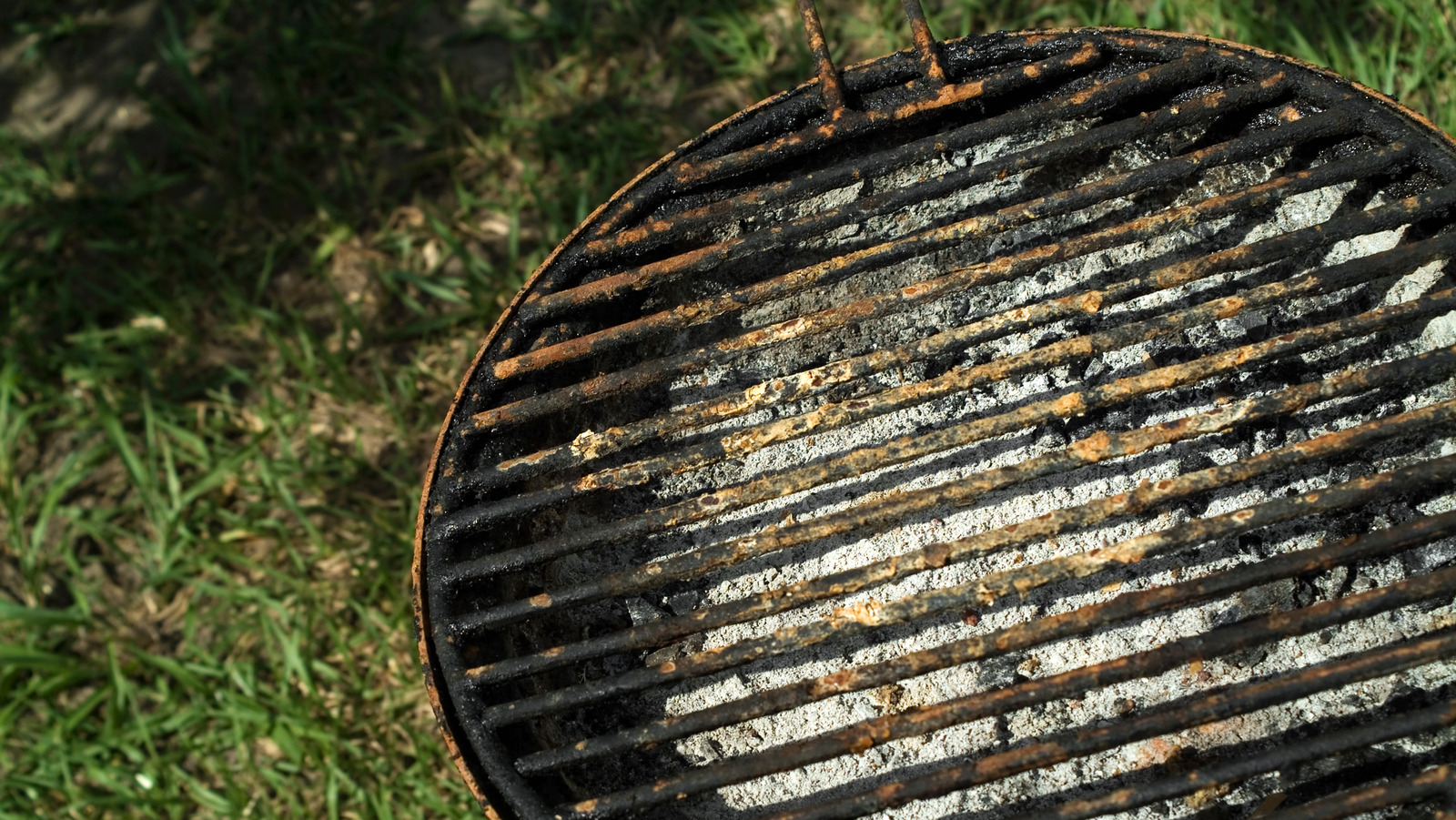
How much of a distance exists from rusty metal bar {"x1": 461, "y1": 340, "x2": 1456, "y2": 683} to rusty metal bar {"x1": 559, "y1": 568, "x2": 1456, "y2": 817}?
174 mm

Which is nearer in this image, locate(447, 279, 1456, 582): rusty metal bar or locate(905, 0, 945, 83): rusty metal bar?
locate(447, 279, 1456, 582): rusty metal bar

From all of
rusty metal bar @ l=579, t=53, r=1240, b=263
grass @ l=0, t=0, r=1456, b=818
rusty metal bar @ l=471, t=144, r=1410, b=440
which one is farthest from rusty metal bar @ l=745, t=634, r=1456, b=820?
grass @ l=0, t=0, r=1456, b=818

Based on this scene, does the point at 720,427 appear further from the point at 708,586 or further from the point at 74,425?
the point at 74,425

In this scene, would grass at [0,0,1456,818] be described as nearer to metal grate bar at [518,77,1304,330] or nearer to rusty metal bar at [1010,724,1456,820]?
metal grate bar at [518,77,1304,330]

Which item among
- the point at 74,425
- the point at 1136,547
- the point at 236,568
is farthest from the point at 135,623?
the point at 1136,547

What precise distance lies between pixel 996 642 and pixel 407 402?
1.45 m

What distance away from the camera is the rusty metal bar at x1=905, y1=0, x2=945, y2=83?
1.50 meters

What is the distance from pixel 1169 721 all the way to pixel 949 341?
0.55 m

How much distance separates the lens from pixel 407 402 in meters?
2.26

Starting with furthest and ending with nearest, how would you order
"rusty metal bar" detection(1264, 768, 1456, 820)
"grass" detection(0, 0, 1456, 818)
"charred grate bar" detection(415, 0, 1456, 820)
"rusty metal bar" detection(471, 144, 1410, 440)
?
1. "grass" detection(0, 0, 1456, 818)
2. "rusty metal bar" detection(471, 144, 1410, 440)
3. "charred grate bar" detection(415, 0, 1456, 820)
4. "rusty metal bar" detection(1264, 768, 1456, 820)

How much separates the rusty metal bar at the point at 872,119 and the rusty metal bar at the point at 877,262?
7.0 inches

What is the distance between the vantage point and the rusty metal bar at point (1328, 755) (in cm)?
120

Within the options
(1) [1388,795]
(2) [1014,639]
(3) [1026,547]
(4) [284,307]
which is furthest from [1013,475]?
(4) [284,307]

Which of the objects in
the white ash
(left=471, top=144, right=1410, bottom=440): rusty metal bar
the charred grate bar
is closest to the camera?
the charred grate bar
